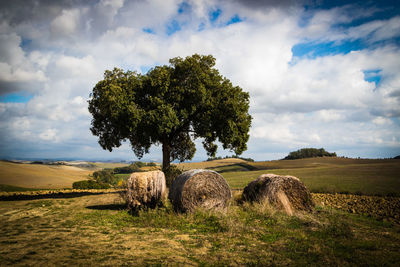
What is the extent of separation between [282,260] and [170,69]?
1906 cm

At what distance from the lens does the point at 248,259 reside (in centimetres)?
572

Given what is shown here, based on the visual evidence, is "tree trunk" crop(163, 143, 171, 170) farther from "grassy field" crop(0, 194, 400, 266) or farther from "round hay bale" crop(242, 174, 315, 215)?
"round hay bale" crop(242, 174, 315, 215)

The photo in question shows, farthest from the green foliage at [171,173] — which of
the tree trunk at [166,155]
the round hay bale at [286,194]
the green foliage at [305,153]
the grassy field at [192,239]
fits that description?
the green foliage at [305,153]

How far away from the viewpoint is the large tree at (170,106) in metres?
18.9

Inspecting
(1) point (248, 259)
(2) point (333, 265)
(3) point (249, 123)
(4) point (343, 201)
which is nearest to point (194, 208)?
(1) point (248, 259)

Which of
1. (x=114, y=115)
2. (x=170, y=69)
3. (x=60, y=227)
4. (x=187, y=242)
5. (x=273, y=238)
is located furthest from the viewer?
(x=170, y=69)

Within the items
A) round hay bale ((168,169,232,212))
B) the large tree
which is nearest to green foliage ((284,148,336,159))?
the large tree

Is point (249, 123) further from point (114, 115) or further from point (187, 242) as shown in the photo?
point (187, 242)

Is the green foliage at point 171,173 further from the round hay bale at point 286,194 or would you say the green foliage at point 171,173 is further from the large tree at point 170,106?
the round hay bale at point 286,194

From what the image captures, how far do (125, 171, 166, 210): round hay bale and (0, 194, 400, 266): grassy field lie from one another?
0.76 metres

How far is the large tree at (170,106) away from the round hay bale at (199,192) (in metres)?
7.84

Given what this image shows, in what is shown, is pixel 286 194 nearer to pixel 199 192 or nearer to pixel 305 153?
pixel 199 192

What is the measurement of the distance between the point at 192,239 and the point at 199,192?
388 centimetres

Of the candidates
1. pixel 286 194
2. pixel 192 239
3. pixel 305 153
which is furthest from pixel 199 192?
pixel 305 153
